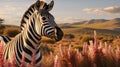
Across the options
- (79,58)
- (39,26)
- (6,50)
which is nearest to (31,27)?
(39,26)

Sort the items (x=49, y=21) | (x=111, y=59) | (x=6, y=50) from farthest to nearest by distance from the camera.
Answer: (x=6, y=50) → (x=49, y=21) → (x=111, y=59)

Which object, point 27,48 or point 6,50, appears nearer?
point 27,48

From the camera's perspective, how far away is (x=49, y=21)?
8617 mm

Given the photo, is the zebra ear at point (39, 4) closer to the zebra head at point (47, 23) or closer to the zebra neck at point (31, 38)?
the zebra head at point (47, 23)

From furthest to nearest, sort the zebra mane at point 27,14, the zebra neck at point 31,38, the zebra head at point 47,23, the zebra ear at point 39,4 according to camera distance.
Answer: the zebra mane at point 27,14 < the zebra ear at point 39,4 < the zebra neck at point 31,38 < the zebra head at point 47,23

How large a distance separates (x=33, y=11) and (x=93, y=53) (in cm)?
477

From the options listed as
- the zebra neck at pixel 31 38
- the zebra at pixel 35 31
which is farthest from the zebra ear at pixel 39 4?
the zebra neck at pixel 31 38

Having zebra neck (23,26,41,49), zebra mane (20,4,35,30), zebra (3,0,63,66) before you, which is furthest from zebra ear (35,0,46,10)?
zebra neck (23,26,41,49)

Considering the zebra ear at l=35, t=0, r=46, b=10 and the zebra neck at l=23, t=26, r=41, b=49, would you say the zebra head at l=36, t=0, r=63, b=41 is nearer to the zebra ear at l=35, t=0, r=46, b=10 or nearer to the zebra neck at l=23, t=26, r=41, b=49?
the zebra ear at l=35, t=0, r=46, b=10

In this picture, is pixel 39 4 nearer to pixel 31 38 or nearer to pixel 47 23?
pixel 47 23

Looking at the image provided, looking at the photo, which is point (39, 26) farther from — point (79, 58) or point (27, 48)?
point (79, 58)

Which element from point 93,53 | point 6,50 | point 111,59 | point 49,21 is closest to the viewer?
point 93,53

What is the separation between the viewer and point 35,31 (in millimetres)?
9062

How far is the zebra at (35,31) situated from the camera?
8578 millimetres
